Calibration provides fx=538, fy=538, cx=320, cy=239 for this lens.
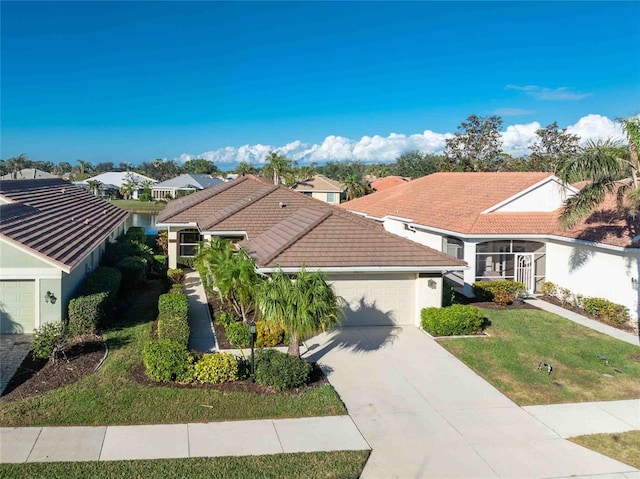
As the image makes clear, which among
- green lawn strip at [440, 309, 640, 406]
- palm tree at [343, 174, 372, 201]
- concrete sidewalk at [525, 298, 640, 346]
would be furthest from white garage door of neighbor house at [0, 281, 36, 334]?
palm tree at [343, 174, 372, 201]

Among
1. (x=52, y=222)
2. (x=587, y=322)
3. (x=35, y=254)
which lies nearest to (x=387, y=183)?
(x=587, y=322)

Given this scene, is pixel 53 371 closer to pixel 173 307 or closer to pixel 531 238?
pixel 173 307

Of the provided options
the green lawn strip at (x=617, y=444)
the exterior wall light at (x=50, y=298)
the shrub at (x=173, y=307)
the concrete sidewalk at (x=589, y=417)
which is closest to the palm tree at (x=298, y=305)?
the shrub at (x=173, y=307)

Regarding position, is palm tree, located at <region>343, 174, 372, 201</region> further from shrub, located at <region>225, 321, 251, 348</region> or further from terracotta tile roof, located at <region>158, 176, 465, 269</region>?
shrub, located at <region>225, 321, 251, 348</region>

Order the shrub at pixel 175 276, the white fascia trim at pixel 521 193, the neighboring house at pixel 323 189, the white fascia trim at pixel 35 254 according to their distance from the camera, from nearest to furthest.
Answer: the white fascia trim at pixel 35 254
the white fascia trim at pixel 521 193
the shrub at pixel 175 276
the neighboring house at pixel 323 189

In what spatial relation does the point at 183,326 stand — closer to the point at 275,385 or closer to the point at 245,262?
the point at 245,262

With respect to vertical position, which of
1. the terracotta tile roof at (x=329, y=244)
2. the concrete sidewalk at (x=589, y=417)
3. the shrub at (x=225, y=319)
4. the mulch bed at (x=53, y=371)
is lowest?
the concrete sidewalk at (x=589, y=417)

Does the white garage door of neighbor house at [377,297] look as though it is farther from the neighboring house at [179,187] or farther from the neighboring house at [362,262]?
the neighboring house at [179,187]
